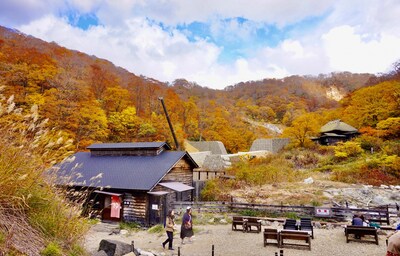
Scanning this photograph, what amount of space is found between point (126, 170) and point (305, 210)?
12.1 m

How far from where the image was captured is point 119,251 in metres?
8.65

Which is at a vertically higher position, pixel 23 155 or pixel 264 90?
pixel 264 90

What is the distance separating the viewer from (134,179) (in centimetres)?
1725

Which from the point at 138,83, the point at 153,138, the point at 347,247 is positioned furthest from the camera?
the point at 138,83

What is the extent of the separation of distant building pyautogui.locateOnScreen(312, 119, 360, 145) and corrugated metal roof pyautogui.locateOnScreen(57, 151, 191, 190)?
90.9ft

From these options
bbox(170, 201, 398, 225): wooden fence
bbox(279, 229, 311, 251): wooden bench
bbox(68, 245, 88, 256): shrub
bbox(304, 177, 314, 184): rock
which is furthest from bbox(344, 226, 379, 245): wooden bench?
bbox(304, 177, 314, 184): rock

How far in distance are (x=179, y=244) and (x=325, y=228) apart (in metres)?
8.53

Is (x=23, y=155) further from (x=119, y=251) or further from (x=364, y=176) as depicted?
(x=364, y=176)

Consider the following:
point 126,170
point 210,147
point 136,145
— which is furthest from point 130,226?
point 210,147

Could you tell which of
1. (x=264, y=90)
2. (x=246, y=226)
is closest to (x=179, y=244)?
(x=246, y=226)

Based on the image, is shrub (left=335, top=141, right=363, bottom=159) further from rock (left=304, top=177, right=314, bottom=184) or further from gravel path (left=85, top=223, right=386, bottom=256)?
gravel path (left=85, top=223, right=386, bottom=256)

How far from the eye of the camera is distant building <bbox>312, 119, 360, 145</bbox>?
128 ft

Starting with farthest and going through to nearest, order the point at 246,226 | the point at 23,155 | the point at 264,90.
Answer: the point at 264,90
the point at 246,226
the point at 23,155

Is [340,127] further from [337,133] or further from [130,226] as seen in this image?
[130,226]
